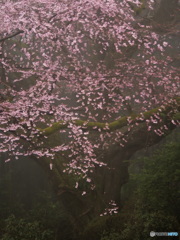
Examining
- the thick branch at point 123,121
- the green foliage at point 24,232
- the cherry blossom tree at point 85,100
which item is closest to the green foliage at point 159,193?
the thick branch at point 123,121

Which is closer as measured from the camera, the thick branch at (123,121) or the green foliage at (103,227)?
the thick branch at (123,121)

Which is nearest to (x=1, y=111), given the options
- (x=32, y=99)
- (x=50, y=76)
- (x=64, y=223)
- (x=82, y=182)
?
(x=32, y=99)

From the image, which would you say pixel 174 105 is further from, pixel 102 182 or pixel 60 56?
pixel 60 56

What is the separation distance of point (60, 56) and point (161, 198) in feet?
25.7

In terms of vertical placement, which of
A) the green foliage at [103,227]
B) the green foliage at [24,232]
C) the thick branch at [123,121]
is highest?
the thick branch at [123,121]

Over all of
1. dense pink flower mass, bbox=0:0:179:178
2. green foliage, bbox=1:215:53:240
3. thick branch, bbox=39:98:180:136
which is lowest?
green foliage, bbox=1:215:53:240

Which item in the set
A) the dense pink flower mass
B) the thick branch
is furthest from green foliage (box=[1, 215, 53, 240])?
the thick branch

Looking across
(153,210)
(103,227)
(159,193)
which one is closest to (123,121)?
(159,193)

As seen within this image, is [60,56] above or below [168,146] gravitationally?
above

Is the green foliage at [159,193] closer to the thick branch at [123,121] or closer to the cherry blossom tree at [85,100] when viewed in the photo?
the thick branch at [123,121]

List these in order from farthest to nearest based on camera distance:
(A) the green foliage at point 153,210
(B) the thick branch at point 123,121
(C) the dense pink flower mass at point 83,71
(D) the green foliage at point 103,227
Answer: (C) the dense pink flower mass at point 83,71 → (D) the green foliage at point 103,227 → (B) the thick branch at point 123,121 → (A) the green foliage at point 153,210

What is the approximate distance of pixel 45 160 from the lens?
9.83m

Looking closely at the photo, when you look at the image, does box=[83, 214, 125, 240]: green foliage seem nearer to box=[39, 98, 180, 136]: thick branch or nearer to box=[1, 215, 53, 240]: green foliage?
box=[1, 215, 53, 240]: green foliage

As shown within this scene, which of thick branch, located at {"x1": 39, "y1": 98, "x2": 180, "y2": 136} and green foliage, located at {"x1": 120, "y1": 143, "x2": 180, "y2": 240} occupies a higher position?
thick branch, located at {"x1": 39, "y1": 98, "x2": 180, "y2": 136}
